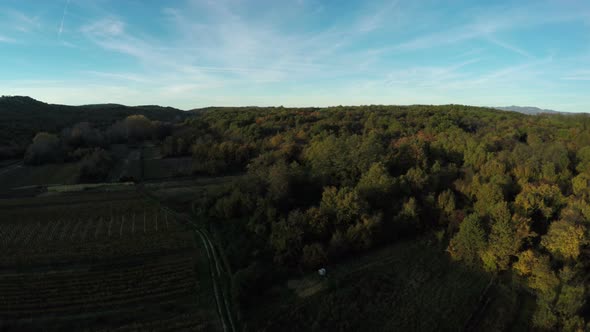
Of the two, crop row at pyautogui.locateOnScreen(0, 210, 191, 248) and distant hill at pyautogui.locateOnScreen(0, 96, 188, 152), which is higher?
distant hill at pyautogui.locateOnScreen(0, 96, 188, 152)

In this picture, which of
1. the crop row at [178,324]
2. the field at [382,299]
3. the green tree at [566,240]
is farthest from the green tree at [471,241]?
the crop row at [178,324]

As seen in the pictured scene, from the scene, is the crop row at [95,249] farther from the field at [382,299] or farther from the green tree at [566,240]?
the green tree at [566,240]

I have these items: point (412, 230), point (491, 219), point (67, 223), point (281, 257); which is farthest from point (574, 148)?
point (67, 223)

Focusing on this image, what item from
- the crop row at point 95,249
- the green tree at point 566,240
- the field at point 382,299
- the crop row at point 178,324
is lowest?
the field at point 382,299

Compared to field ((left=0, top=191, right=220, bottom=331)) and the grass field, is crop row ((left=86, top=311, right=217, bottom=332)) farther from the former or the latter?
the grass field

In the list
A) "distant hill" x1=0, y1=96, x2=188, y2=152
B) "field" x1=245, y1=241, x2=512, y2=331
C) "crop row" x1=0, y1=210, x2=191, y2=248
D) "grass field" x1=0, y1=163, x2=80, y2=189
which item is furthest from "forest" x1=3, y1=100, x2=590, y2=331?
"distant hill" x1=0, y1=96, x2=188, y2=152

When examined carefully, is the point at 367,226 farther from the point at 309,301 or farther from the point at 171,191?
the point at 171,191
